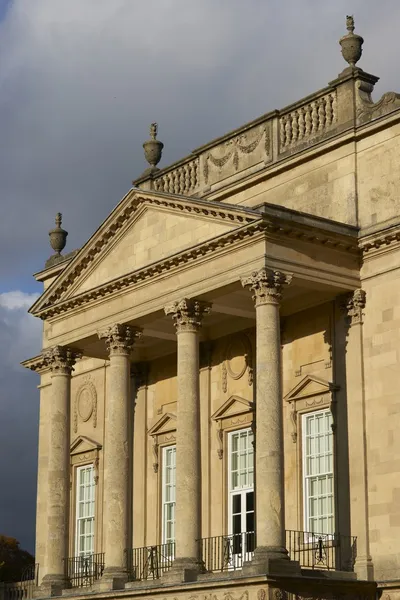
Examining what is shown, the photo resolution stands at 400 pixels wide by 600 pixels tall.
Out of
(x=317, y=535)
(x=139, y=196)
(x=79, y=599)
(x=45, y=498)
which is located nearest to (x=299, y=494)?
(x=317, y=535)

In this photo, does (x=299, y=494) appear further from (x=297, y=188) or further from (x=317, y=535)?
(x=297, y=188)

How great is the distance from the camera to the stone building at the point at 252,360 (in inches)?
1057

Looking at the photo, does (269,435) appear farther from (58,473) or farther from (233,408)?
(58,473)

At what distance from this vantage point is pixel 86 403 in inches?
1451

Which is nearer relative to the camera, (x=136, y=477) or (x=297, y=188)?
(x=297, y=188)

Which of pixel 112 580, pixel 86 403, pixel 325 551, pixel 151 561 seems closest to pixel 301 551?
pixel 325 551

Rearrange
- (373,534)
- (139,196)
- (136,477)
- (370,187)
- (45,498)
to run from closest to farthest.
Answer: (373,534) → (370,187) → (139,196) → (136,477) → (45,498)

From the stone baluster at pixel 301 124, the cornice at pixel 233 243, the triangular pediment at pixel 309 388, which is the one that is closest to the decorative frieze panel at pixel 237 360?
the triangular pediment at pixel 309 388

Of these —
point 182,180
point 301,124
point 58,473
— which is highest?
point 301,124

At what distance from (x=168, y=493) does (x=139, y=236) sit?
6.89 metres

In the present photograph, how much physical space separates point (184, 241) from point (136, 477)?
24.9ft

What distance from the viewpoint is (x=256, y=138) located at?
31.9m

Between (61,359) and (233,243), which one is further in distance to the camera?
(61,359)

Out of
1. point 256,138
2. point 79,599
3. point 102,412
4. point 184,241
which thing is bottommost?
point 79,599
